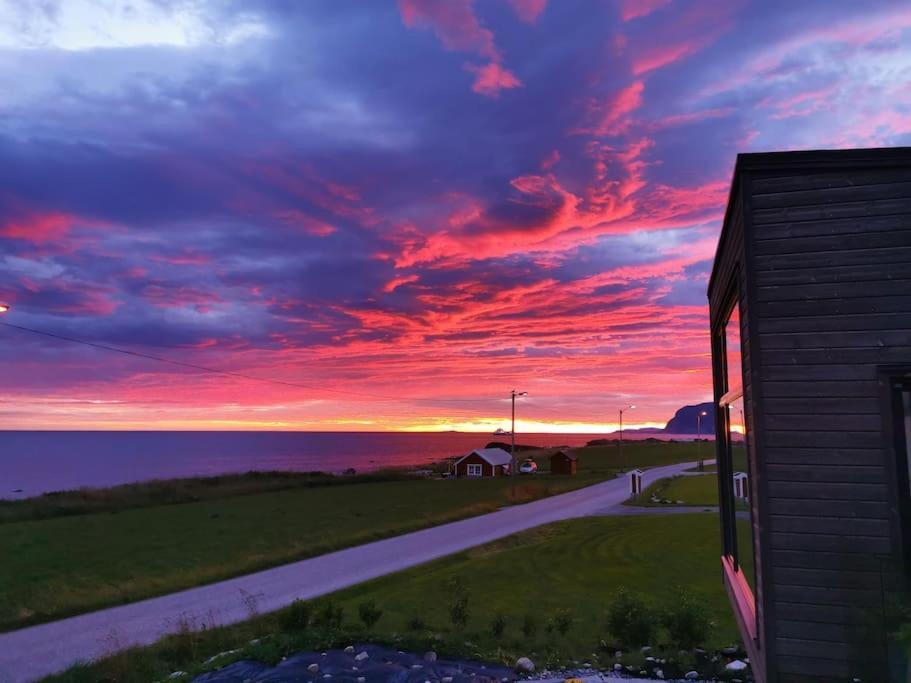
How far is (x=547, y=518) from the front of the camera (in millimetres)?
34406

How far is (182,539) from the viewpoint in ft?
101

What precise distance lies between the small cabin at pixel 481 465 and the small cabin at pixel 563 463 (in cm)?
743

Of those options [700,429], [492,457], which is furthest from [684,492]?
[492,457]

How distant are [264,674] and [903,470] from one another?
8.71 meters

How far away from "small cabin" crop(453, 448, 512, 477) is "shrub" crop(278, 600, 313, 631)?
234 feet

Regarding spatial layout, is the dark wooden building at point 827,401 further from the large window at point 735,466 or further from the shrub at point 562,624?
the shrub at point 562,624

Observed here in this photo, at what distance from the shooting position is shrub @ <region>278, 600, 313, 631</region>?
473 inches

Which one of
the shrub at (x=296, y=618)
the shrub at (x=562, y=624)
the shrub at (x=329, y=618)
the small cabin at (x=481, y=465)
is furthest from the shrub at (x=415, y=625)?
the small cabin at (x=481, y=465)

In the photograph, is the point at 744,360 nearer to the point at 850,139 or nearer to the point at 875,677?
the point at 875,677

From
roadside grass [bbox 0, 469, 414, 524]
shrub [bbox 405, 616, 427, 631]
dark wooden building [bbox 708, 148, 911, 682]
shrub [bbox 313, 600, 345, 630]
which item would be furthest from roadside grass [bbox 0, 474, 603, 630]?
dark wooden building [bbox 708, 148, 911, 682]

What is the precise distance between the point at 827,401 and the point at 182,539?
100 feet

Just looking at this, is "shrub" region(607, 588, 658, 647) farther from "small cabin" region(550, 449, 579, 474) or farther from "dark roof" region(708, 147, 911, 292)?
"small cabin" region(550, 449, 579, 474)

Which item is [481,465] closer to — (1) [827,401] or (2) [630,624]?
(2) [630,624]

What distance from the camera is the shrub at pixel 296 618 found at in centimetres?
1202
